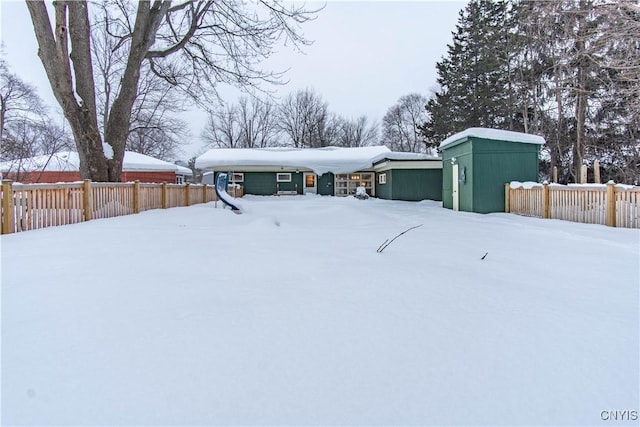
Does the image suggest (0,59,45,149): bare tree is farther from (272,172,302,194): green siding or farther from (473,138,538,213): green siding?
(473,138,538,213): green siding

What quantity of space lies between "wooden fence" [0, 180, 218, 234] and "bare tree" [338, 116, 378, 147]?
31.0 metres

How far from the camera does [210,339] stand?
1941 millimetres

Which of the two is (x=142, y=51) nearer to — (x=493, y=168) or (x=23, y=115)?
(x=493, y=168)

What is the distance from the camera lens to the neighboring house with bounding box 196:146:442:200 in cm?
1811

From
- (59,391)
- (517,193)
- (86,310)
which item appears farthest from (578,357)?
(517,193)

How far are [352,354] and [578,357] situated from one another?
1.18 meters

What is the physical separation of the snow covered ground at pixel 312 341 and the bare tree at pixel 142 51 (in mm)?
6091

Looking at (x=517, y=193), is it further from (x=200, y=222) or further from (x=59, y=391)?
(x=59, y=391)

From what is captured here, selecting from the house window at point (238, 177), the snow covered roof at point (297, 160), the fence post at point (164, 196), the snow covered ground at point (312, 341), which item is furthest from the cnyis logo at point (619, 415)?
the house window at point (238, 177)

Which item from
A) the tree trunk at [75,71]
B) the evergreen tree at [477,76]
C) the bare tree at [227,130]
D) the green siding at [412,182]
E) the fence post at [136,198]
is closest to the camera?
the tree trunk at [75,71]

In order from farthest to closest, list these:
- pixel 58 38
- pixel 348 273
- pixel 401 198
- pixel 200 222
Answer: pixel 401 198 → pixel 58 38 → pixel 200 222 → pixel 348 273

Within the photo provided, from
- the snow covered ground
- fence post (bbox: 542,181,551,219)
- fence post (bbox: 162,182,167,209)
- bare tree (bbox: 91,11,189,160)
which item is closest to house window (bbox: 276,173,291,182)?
bare tree (bbox: 91,11,189,160)

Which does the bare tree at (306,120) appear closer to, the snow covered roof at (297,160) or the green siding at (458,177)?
the snow covered roof at (297,160)

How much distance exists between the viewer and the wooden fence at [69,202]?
5405mm
